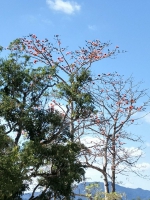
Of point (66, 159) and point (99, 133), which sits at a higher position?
point (99, 133)

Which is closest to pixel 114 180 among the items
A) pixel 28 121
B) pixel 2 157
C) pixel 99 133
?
pixel 99 133

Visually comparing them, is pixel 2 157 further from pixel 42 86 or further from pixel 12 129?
pixel 42 86

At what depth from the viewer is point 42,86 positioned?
6.93 m

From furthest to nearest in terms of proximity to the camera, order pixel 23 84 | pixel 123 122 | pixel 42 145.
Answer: pixel 123 122 → pixel 23 84 → pixel 42 145

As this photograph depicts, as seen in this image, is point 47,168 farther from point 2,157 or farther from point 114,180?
point 114,180

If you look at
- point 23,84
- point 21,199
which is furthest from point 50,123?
point 21,199

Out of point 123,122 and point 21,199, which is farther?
point 123,122

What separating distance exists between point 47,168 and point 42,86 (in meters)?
1.62

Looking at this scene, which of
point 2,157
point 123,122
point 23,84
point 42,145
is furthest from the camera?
point 123,122

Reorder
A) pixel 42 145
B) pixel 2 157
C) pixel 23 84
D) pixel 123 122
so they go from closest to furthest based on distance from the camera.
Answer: pixel 2 157 → pixel 42 145 → pixel 23 84 → pixel 123 122

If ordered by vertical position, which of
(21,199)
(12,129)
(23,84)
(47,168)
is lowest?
(21,199)

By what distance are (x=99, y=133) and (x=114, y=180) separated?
1539 millimetres

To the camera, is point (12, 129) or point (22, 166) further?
point (12, 129)

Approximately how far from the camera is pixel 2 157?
5.34m
